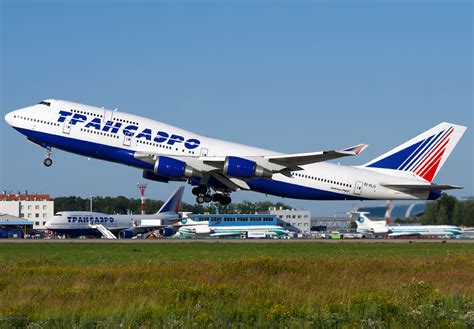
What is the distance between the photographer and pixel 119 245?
2014 inches

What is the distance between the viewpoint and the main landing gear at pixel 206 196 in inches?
2058

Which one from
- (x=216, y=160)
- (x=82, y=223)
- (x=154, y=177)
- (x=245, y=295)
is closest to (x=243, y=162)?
(x=216, y=160)

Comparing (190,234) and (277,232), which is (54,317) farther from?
(190,234)

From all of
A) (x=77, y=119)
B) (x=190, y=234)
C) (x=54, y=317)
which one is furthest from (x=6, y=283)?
(x=190, y=234)

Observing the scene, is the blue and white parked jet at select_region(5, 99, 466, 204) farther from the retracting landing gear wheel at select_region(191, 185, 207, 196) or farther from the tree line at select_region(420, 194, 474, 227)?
the tree line at select_region(420, 194, 474, 227)

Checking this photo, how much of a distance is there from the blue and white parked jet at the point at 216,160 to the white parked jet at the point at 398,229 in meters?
35.0

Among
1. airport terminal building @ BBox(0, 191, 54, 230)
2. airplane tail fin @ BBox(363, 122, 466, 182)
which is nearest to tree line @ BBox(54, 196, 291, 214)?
airport terminal building @ BBox(0, 191, 54, 230)

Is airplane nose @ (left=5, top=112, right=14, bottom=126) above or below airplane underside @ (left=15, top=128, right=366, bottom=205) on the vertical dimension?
above

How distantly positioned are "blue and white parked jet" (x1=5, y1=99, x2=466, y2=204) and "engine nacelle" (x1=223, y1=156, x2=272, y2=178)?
0.19 ft

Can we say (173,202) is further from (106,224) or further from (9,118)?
(9,118)

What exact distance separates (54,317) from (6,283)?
6.69 meters

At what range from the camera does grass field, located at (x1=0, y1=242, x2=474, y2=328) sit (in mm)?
19094

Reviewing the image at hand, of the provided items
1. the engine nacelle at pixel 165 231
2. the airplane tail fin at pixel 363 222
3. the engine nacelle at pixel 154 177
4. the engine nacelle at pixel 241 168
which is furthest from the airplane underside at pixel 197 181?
the airplane tail fin at pixel 363 222

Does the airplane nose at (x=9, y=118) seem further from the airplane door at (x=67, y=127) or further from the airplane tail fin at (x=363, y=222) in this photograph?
the airplane tail fin at (x=363, y=222)
